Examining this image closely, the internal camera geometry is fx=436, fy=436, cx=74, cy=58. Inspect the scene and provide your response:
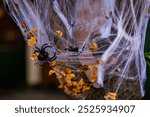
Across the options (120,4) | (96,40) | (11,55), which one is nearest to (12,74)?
(11,55)

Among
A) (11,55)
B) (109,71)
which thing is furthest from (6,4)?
(11,55)

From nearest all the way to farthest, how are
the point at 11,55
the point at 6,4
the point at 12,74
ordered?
the point at 6,4, the point at 12,74, the point at 11,55

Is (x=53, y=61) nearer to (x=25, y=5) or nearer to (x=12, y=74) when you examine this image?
(x=25, y=5)

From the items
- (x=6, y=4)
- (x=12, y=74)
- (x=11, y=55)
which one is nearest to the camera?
(x=6, y=4)

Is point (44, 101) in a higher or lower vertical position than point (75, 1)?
lower

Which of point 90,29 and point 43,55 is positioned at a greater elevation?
point 90,29

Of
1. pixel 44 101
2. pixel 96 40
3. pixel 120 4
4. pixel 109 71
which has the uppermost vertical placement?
pixel 120 4

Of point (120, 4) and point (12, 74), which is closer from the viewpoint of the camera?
point (120, 4)
